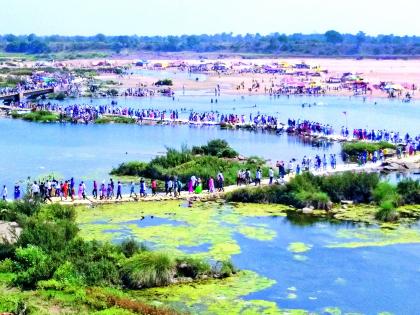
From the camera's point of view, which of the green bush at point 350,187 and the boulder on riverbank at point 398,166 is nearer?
the green bush at point 350,187

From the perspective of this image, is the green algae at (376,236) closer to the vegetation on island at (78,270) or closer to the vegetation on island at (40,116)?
the vegetation on island at (78,270)

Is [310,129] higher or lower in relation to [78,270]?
lower

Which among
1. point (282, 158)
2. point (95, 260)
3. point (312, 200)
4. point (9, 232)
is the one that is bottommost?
point (282, 158)

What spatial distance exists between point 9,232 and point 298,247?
38.1 ft

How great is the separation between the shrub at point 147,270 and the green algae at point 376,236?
8.58 metres

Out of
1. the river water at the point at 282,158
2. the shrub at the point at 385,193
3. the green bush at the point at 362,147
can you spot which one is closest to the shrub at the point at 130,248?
the river water at the point at 282,158

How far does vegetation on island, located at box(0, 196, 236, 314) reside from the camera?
23.9m

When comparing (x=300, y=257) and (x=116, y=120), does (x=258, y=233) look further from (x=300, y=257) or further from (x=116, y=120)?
(x=116, y=120)

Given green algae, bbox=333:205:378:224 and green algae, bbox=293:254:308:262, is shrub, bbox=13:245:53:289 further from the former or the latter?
green algae, bbox=333:205:378:224

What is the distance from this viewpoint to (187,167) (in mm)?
45844

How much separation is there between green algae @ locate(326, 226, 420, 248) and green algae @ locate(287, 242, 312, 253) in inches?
40.2

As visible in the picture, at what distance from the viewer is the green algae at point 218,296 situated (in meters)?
25.1

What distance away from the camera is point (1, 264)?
26.9 m

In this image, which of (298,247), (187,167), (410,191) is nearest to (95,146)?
(187,167)
